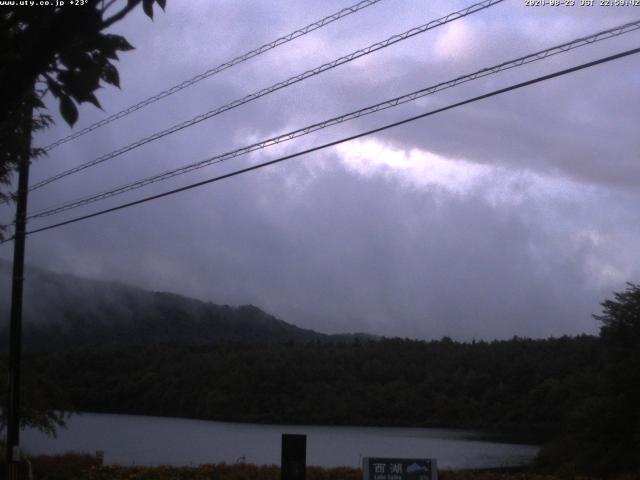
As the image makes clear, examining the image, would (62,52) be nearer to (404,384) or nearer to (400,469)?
(400,469)

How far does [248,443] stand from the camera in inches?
1054

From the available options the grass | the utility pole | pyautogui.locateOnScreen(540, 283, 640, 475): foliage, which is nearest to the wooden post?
the grass

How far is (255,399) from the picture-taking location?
34.6 metres

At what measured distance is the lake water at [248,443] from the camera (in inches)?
955

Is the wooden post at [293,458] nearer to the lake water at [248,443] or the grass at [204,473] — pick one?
the grass at [204,473]

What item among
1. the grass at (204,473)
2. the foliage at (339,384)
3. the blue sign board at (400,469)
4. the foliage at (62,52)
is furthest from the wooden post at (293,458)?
the foliage at (339,384)

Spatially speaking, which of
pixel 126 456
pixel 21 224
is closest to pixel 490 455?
pixel 126 456

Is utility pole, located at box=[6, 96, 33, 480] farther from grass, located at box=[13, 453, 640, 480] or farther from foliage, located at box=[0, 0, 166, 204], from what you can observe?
foliage, located at box=[0, 0, 166, 204]

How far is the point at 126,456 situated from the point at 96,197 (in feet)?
37.1

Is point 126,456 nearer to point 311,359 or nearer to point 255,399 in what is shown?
point 255,399

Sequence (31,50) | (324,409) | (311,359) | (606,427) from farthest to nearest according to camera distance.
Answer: (311,359) < (324,409) < (606,427) < (31,50)

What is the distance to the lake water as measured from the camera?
24.2 metres

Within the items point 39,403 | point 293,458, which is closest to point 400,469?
point 293,458

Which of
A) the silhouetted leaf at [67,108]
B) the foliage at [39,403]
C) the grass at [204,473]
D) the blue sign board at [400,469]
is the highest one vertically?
the silhouetted leaf at [67,108]
